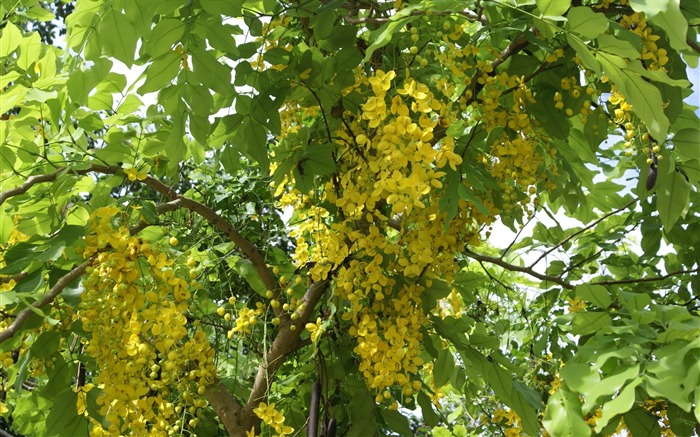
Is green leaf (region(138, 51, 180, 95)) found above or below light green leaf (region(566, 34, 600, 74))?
above

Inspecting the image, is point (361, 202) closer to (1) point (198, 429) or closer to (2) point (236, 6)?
(2) point (236, 6)

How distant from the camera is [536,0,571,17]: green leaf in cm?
123

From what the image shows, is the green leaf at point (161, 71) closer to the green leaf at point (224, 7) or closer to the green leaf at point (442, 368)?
the green leaf at point (224, 7)

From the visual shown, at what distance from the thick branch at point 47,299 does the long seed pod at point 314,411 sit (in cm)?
58

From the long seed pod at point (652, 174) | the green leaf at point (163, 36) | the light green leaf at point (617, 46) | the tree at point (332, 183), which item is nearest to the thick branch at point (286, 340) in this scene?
the tree at point (332, 183)

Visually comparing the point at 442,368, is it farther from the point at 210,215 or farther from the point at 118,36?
the point at 118,36

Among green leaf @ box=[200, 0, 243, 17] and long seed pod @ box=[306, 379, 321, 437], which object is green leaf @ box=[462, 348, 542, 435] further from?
green leaf @ box=[200, 0, 243, 17]

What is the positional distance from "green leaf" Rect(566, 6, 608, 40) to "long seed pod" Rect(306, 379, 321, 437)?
0.98 m

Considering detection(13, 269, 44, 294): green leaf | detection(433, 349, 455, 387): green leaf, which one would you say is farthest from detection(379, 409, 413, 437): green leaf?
detection(13, 269, 44, 294): green leaf

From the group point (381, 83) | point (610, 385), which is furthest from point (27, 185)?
point (610, 385)

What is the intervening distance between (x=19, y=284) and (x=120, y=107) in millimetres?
479

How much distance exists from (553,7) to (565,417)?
649 mm

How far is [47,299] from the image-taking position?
1.54 metres

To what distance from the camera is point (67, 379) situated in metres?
1.83
